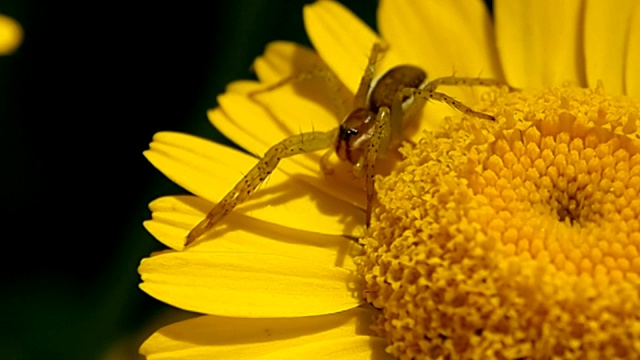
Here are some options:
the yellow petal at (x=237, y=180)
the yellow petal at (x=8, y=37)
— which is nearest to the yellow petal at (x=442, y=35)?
the yellow petal at (x=237, y=180)

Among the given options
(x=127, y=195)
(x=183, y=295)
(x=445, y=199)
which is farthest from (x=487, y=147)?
(x=127, y=195)

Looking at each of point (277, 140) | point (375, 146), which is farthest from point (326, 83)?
point (375, 146)

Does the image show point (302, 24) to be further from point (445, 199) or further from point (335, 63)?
point (445, 199)

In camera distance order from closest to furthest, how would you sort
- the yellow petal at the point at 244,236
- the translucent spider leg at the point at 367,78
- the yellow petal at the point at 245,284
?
the yellow petal at the point at 245,284, the yellow petal at the point at 244,236, the translucent spider leg at the point at 367,78

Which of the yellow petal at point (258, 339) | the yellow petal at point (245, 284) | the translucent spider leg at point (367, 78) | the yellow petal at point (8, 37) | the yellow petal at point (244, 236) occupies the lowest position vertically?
the yellow petal at point (258, 339)

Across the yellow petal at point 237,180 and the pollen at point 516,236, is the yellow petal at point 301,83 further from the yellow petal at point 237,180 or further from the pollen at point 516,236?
the pollen at point 516,236

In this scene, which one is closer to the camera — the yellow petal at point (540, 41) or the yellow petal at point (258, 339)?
the yellow petal at point (258, 339)

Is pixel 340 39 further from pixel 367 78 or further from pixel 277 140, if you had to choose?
pixel 277 140
